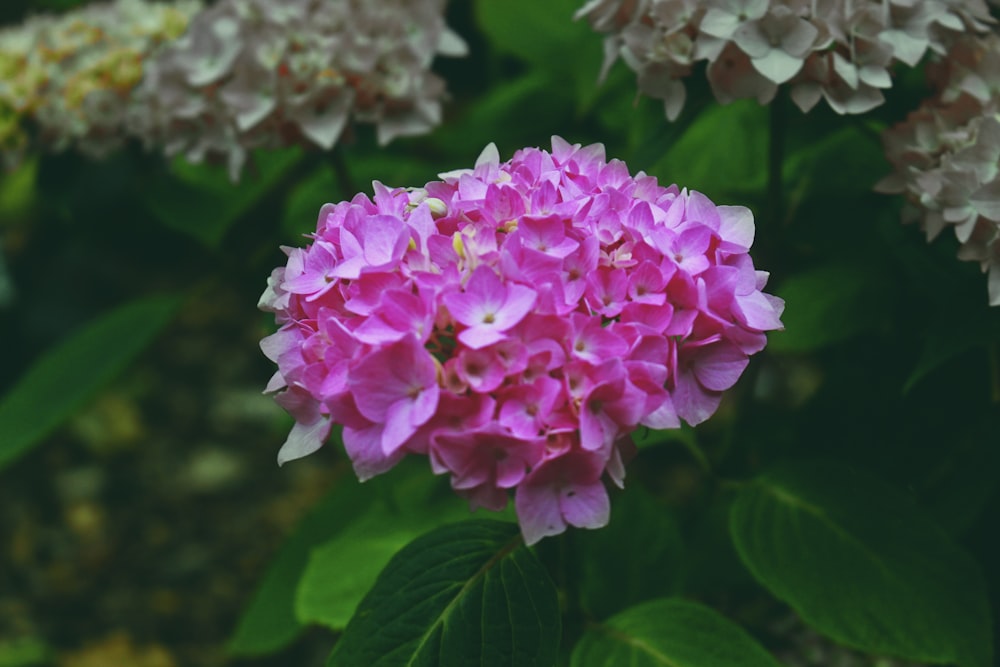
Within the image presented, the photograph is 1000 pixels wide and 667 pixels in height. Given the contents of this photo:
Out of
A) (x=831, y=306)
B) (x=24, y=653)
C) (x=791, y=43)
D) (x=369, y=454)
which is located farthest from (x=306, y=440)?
(x=24, y=653)

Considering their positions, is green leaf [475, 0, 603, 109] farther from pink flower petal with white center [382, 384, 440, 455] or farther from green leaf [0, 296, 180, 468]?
pink flower petal with white center [382, 384, 440, 455]

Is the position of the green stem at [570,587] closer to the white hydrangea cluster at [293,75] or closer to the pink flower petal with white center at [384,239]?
the pink flower petal with white center at [384,239]

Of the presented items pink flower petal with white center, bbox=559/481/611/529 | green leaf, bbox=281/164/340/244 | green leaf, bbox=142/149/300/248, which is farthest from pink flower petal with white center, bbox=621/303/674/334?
green leaf, bbox=142/149/300/248

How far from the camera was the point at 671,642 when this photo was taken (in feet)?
2.71

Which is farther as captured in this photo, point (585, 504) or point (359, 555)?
point (359, 555)

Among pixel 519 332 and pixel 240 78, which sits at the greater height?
pixel 519 332

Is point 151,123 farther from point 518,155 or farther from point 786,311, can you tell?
point 786,311

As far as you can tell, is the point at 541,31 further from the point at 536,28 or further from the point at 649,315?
the point at 649,315

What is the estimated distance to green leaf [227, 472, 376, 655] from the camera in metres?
1.30

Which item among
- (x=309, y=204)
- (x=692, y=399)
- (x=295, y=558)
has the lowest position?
(x=295, y=558)

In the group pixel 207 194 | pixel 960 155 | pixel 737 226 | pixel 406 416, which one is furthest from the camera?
pixel 207 194

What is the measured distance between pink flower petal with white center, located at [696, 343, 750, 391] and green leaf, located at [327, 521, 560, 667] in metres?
0.19

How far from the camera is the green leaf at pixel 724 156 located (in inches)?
44.2

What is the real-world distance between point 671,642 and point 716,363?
12.6 inches
